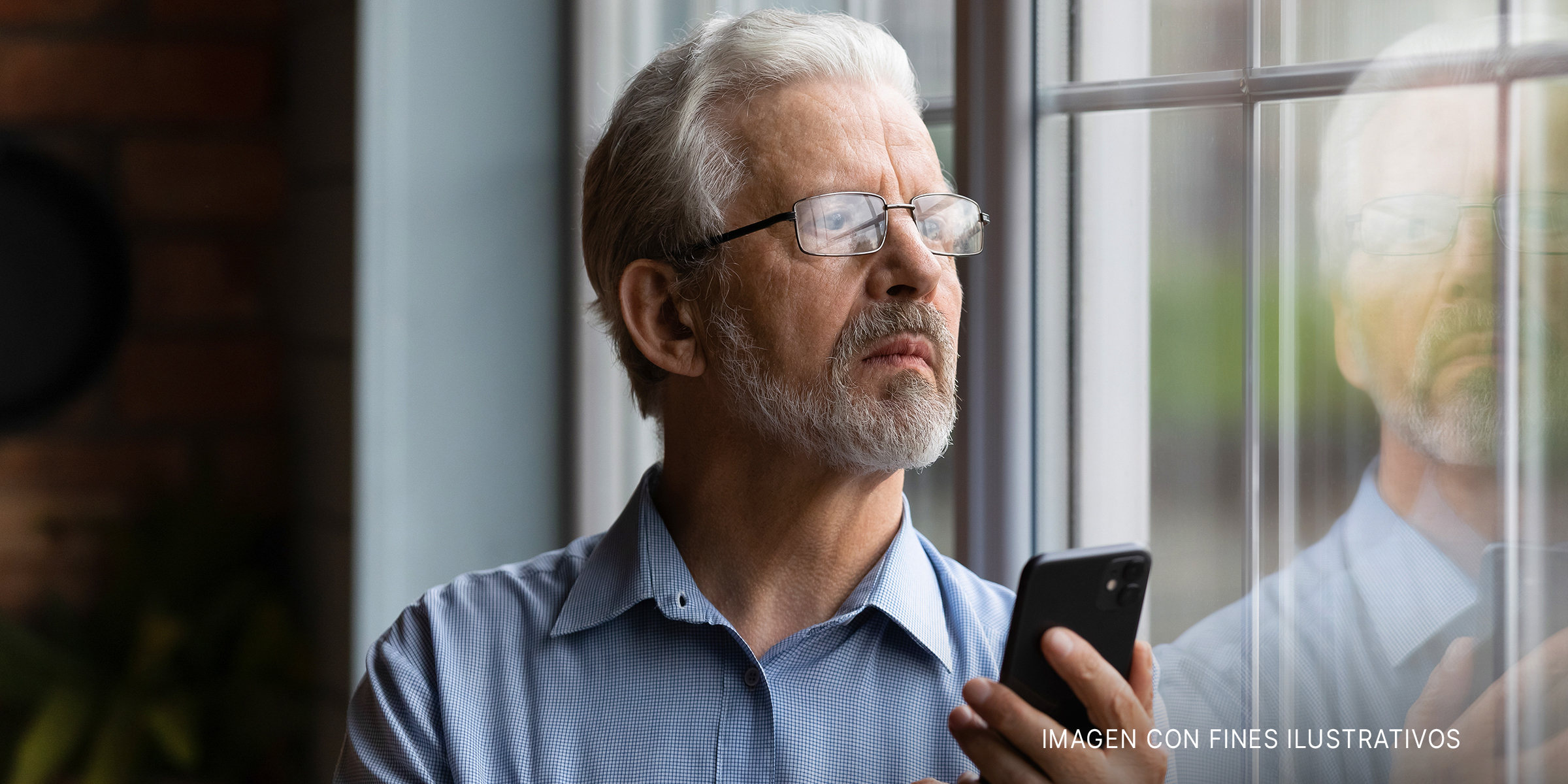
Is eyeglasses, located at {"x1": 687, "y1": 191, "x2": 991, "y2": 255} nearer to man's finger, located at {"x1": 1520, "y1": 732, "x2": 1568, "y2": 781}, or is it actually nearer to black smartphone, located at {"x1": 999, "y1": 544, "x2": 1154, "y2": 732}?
black smartphone, located at {"x1": 999, "y1": 544, "x2": 1154, "y2": 732}

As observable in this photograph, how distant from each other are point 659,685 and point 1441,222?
71cm

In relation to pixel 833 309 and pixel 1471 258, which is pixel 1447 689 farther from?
pixel 833 309

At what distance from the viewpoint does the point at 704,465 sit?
1.03 metres

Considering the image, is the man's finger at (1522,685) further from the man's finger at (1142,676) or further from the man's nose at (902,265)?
the man's nose at (902,265)

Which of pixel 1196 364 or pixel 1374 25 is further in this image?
pixel 1196 364

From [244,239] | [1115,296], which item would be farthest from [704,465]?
[244,239]

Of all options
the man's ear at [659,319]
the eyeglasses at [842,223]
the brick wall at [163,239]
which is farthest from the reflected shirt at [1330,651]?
the brick wall at [163,239]

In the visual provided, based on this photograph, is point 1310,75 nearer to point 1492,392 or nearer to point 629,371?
point 1492,392

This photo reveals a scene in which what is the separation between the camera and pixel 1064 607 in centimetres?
76

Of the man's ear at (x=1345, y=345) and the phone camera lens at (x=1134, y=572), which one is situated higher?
the man's ear at (x=1345, y=345)

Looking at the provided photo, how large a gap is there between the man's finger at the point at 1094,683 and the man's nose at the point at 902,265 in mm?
334

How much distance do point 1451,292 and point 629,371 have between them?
2.43 ft

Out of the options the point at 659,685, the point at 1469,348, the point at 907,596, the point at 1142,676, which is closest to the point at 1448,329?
the point at 1469,348

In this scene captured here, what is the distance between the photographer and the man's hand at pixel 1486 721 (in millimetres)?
810
